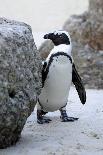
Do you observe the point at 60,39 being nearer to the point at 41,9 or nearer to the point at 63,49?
the point at 63,49

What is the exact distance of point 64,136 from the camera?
439 centimetres

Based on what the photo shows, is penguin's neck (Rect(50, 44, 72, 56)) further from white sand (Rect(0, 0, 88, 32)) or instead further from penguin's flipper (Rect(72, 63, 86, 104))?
white sand (Rect(0, 0, 88, 32))

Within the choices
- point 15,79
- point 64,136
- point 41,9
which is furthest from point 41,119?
point 41,9

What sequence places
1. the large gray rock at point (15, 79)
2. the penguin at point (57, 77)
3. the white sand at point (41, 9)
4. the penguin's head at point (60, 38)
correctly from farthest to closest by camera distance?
the white sand at point (41, 9) < the penguin's head at point (60, 38) < the penguin at point (57, 77) < the large gray rock at point (15, 79)

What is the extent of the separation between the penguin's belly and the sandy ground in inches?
8.8

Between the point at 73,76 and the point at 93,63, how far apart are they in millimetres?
3841

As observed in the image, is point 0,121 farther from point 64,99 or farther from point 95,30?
point 95,30

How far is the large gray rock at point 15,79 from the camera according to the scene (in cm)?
366

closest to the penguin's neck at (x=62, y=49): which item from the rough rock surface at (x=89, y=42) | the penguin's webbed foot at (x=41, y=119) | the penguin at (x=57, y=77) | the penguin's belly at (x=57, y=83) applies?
the penguin at (x=57, y=77)

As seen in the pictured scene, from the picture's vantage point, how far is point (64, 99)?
5.13 meters

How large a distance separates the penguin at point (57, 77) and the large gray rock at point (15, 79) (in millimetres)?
750

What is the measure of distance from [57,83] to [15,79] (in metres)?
1.22

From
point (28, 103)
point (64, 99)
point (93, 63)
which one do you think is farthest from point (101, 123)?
point (93, 63)

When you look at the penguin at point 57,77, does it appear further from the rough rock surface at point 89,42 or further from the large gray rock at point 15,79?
the rough rock surface at point 89,42
